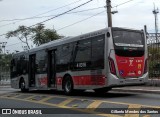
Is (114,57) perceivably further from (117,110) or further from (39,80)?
(39,80)

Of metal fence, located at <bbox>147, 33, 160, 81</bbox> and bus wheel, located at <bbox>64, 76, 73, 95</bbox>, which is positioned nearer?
bus wheel, located at <bbox>64, 76, 73, 95</bbox>

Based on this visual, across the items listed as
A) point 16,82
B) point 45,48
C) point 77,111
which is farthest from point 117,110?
point 16,82

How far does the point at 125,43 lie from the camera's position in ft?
59.6

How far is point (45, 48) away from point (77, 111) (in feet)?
35.3

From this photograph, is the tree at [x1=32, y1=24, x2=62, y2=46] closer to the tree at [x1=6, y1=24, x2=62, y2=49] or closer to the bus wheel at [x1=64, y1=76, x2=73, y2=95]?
the tree at [x1=6, y1=24, x2=62, y2=49]

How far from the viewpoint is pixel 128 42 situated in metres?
18.3

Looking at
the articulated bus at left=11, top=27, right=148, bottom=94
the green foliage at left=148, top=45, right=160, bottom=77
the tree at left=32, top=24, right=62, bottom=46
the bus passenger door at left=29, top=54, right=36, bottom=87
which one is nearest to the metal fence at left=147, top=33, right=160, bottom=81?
the green foliage at left=148, top=45, right=160, bottom=77

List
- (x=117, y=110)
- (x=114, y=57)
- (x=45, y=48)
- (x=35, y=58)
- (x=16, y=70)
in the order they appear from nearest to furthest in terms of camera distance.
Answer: (x=117, y=110), (x=114, y=57), (x=45, y=48), (x=35, y=58), (x=16, y=70)

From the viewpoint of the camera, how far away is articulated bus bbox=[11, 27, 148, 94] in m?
17.7

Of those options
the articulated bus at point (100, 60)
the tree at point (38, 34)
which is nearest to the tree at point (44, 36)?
A: the tree at point (38, 34)

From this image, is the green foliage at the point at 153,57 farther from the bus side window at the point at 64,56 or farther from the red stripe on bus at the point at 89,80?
the red stripe on bus at the point at 89,80

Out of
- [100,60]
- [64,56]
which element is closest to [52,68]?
[64,56]

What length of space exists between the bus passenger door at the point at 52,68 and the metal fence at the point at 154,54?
5806 mm

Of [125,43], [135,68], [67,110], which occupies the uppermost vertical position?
[125,43]
